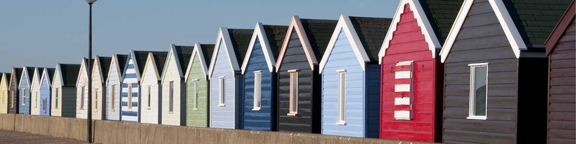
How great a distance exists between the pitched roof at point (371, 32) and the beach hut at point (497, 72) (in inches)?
179

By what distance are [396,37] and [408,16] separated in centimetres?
80

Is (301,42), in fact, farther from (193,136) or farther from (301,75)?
(193,136)

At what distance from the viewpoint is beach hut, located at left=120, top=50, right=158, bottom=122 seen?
42.0m

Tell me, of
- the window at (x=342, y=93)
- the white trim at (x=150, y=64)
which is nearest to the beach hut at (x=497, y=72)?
the window at (x=342, y=93)

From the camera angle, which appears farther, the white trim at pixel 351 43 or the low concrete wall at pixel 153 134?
the white trim at pixel 351 43

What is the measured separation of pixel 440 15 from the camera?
21578mm

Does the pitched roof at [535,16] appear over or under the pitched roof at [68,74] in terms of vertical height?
over

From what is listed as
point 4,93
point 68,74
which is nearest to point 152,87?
point 68,74

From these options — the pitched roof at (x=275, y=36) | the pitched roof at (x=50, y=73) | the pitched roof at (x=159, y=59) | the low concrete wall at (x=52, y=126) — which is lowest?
the low concrete wall at (x=52, y=126)

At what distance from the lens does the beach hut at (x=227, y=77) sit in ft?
104

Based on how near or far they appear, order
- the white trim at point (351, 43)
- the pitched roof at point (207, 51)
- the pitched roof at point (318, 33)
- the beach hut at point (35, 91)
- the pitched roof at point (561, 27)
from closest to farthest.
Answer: the pitched roof at point (561, 27)
the white trim at point (351, 43)
the pitched roof at point (318, 33)
the pitched roof at point (207, 51)
the beach hut at point (35, 91)

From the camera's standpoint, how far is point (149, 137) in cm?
2777

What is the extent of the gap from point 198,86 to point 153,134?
799 centimetres

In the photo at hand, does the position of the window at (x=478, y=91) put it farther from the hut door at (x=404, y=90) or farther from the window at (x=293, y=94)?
the window at (x=293, y=94)
